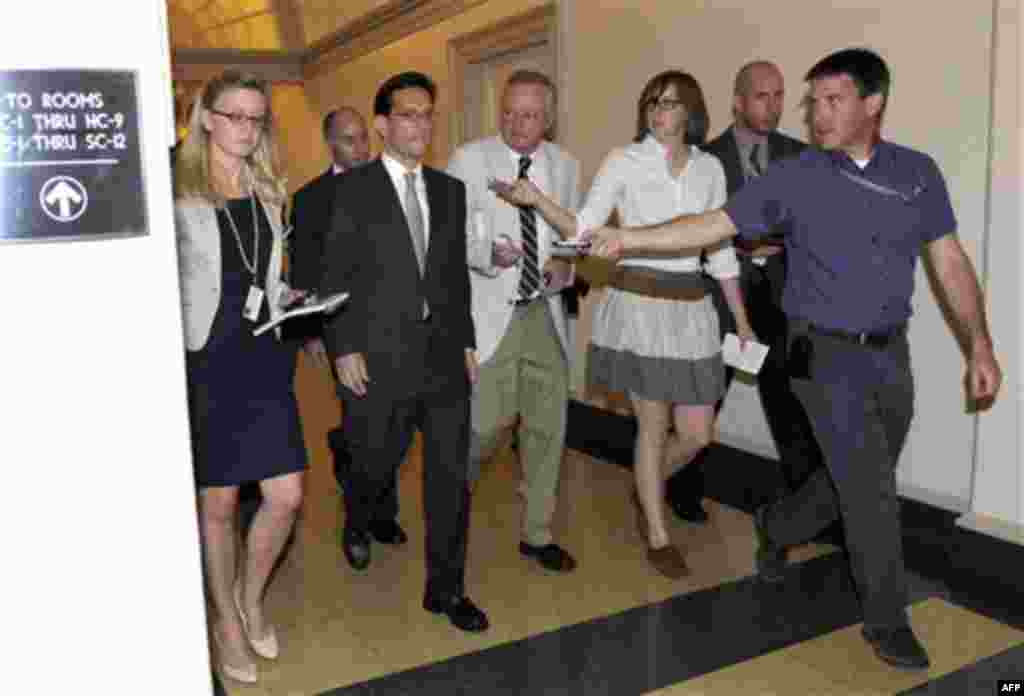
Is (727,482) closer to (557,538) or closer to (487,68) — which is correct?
(557,538)

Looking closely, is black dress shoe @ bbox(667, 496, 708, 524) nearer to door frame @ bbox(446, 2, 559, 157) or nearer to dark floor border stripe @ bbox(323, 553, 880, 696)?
dark floor border stripe @ bbox(323, 553, 880, 696)

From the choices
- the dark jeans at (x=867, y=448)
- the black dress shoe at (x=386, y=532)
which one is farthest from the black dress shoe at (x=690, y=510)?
the dark jeans at (x=867, y=448)

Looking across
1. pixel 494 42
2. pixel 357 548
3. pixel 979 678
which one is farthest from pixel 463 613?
pixel 494 42

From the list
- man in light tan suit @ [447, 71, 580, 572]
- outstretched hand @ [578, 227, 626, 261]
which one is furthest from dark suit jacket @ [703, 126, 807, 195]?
outstretched hand @ [578, 227, 626, 261]

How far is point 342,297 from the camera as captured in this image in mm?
2574

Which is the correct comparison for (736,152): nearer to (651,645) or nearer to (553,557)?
(553,557)

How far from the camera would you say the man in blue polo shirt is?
302 cm

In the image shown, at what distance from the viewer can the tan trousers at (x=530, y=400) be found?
3652 millimetres

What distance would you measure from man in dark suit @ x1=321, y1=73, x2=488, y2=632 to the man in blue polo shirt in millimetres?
564

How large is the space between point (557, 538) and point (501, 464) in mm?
1221

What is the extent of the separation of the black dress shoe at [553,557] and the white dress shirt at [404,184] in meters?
1.33

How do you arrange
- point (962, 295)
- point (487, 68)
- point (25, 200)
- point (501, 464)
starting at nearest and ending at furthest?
point (25, 200), point (962, 295), point (501, 464), point (487, 68)

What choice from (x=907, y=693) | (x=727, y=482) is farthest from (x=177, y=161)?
(x=727, y=482)

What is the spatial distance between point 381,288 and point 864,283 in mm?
1470
